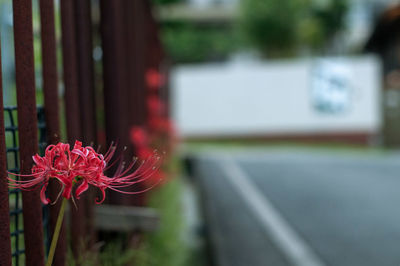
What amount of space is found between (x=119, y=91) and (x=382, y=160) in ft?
26.8

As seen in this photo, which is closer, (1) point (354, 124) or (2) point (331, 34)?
(1) point (354, 124)

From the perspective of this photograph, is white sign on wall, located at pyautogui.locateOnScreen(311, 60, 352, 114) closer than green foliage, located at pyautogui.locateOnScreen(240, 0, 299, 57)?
Yes

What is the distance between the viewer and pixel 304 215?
4395 mm

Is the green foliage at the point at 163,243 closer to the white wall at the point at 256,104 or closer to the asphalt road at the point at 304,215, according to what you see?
the asphalt road at the point at 304,215

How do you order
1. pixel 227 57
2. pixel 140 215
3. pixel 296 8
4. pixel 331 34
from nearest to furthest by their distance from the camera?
1. pixel 140 215
2. pixel 296 8
3. pixel 331 34
4. pixel 227 57

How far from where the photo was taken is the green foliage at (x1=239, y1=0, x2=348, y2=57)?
17109mm

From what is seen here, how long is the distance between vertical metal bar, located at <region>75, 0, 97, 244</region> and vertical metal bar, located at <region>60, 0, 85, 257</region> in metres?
0.16

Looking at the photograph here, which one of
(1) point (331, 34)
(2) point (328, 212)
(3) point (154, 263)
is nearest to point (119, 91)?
(3) point (154, 263)

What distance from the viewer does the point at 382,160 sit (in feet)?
31.0

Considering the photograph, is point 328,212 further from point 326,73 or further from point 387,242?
point 326,73

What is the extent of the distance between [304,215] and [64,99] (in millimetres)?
3220

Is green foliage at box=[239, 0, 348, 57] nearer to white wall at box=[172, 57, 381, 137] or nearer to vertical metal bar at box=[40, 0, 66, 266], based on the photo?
white wall at box=[172, 57, 381, 137]

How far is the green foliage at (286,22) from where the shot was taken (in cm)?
1711

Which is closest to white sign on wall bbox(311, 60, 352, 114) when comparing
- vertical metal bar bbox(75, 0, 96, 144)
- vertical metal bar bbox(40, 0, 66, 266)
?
vertical metal bar bbox(75, 0, 96, 144)
